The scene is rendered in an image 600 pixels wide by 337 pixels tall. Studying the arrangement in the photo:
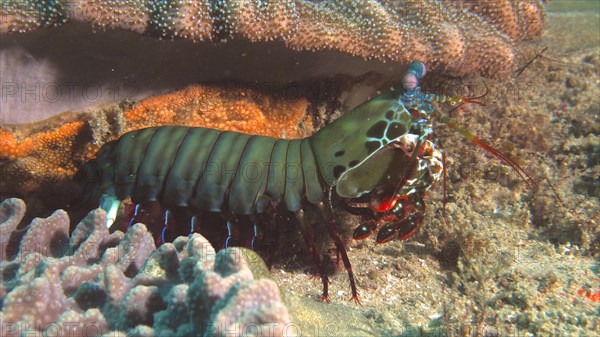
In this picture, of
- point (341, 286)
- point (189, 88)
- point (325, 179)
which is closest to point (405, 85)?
point (325, 179)

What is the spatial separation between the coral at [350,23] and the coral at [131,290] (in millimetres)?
1633

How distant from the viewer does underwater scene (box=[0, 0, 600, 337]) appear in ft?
9.60

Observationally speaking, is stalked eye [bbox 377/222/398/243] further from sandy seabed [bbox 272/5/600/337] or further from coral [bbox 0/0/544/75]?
coral [bbox 0/0/544/75]

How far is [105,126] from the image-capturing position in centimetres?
407

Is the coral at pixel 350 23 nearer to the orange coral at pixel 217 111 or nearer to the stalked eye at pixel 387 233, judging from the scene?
the orange coral at pixel 217 111

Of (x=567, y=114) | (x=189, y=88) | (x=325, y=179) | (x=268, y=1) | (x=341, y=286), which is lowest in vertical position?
(x=341, y=286)

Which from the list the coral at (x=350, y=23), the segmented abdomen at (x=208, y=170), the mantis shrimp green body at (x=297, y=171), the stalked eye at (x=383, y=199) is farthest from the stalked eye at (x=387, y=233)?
the coral at (x=350, y=23)

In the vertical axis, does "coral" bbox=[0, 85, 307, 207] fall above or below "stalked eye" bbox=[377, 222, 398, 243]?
above

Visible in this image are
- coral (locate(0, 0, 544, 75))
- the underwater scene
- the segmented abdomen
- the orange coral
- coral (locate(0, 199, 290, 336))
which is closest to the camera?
coral (locate(0, 199, 290, 336))

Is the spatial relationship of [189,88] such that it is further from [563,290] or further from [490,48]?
[563,290]

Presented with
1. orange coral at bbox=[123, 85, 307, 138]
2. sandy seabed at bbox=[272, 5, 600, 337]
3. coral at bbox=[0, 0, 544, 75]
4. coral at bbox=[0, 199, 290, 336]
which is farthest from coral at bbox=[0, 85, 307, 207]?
sandy seabed at bbox=[272, 5, 600, 337]

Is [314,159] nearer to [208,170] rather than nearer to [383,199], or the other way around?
[383,199]

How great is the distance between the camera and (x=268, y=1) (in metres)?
3.51

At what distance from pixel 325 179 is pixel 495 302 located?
5.53ft
